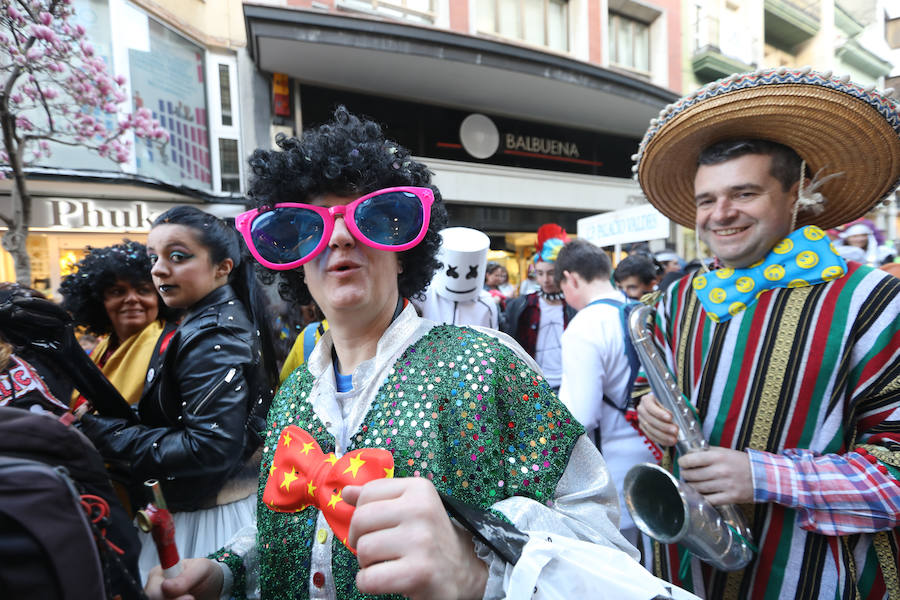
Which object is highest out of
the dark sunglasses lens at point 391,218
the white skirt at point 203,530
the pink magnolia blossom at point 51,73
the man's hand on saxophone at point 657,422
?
the pink magnolia blossom at point 51,73

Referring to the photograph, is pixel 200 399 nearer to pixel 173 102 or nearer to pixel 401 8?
pixel 173 102

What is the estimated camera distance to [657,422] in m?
1.58

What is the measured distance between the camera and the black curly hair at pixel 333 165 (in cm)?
119

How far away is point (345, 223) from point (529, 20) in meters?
12.9

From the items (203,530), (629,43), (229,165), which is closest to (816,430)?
(203,530)

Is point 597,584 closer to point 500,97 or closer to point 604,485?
point 604,485

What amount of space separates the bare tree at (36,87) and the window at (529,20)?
33.3ft

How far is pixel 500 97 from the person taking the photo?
1146 cm

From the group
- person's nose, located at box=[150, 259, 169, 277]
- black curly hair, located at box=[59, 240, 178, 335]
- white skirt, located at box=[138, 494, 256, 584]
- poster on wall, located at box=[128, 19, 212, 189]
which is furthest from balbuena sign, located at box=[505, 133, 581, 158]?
white skirt, located at box=[138, 494, 256, 584]

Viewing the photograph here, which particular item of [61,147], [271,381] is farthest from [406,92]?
[271,381]

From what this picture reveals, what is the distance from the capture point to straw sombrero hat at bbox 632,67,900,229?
4.88ft

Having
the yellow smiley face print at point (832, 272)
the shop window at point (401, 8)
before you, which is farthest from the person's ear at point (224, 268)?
the shop window at point (401, 8)

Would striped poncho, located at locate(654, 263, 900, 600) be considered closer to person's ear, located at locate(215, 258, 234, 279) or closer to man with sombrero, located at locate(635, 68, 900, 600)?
man with sombrero, located at locate(635, 68, 900, 600)

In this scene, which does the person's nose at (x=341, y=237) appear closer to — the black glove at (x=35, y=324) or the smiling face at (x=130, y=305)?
the black glove at (x=35, y=324)
